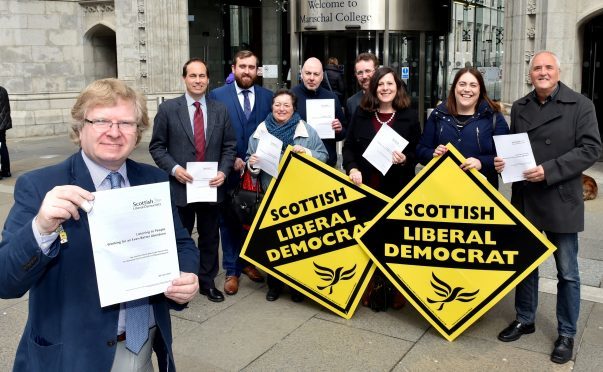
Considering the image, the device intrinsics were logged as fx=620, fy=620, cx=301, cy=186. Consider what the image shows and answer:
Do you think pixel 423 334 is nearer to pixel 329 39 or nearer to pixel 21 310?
pixel 21 310

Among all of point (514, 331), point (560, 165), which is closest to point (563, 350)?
point (514, 331)

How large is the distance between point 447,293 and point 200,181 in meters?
2.23

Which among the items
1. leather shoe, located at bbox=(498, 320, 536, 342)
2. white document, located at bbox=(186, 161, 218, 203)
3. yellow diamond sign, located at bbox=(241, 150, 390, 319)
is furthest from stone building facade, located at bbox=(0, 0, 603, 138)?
white document, located at bbox=(186, 161, 218, 203)

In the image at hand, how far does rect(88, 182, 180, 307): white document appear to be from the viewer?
A: 2.12 meters

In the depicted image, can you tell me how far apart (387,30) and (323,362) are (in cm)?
1218

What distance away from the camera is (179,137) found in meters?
5.36

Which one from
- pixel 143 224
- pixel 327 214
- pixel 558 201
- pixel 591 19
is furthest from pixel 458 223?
pixel 591 19

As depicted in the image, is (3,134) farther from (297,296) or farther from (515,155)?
(515,155)

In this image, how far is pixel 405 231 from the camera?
4.70 meters

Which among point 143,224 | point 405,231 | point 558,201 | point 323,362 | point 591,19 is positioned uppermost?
point 591,19

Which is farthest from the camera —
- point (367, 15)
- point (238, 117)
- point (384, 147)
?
point (367, 15)

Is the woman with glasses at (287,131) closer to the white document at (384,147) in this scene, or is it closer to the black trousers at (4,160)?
the white document at (384,147)

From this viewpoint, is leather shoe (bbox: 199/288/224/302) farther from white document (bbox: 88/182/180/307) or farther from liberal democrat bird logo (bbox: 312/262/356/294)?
white document (bbox: 88/182/180/307)

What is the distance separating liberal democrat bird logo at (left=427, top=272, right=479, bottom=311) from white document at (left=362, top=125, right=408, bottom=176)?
3.08 feet
